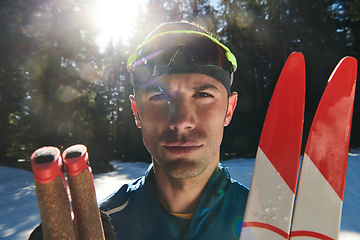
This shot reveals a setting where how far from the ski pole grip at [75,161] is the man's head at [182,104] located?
0.70 m

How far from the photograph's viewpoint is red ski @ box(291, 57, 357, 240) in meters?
1.63

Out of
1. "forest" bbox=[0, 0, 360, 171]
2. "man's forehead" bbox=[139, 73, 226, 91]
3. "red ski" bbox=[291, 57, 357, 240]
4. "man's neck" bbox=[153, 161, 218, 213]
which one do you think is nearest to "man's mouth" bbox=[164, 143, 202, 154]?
"man's neck" bbox=[153, 161, 218, 213]

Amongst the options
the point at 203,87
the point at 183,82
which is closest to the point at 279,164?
the point at 203,87

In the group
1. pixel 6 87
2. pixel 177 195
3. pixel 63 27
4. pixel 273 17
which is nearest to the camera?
pixel 177 195

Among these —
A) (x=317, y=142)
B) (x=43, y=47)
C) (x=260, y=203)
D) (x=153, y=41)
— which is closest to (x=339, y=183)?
(x=317, y=142)

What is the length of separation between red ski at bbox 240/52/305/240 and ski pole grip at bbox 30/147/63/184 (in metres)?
1.51

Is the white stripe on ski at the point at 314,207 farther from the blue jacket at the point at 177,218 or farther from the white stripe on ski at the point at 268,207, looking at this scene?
the blue jacket at the point at 177,218

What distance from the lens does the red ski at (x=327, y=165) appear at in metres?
1.63

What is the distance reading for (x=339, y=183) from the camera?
171 cm

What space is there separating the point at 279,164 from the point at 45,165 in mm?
1770

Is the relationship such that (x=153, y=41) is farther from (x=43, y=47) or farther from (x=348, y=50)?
(x=348, y=50)

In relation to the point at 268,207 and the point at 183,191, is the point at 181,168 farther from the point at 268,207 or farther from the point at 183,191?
the point at 268,207

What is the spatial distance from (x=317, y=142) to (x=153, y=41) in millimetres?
1789

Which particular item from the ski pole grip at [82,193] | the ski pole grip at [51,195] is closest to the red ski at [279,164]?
the ski pole grip at [82,193]
